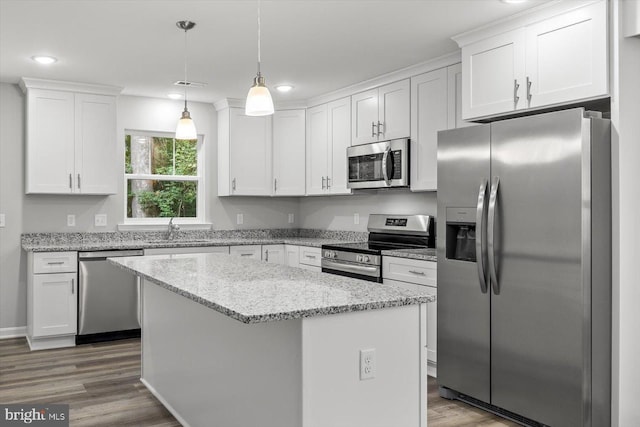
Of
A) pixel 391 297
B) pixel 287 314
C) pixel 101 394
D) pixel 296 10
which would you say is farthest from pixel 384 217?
pixel 287 314

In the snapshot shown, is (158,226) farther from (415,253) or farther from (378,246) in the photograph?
(415,253)

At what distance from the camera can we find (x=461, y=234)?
3.56m

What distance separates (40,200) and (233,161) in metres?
1.86

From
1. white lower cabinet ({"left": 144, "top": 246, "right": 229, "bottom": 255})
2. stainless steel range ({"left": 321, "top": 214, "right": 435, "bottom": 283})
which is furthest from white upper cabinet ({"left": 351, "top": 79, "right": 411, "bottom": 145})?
white lower cabinet ({"left": 144, "top": 246, "right": 229, "bottom": 255})

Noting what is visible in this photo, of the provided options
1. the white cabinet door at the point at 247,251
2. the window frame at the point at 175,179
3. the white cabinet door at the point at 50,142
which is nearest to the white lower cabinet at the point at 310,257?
the white cabinet door at the point at 247,251

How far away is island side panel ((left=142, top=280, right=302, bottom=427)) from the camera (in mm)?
2104

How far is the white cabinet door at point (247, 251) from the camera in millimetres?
5586

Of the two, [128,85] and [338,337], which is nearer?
[338,337]

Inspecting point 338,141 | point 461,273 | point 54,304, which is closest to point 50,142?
point 54,304

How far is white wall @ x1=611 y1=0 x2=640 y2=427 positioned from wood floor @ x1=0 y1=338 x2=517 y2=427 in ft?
2.10

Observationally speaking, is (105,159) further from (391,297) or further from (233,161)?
(391,297)

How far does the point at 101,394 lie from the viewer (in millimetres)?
3693

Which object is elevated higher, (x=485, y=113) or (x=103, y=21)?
(x=103, y=21)

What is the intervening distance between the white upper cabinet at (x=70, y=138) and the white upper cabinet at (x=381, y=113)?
2.27 meters
